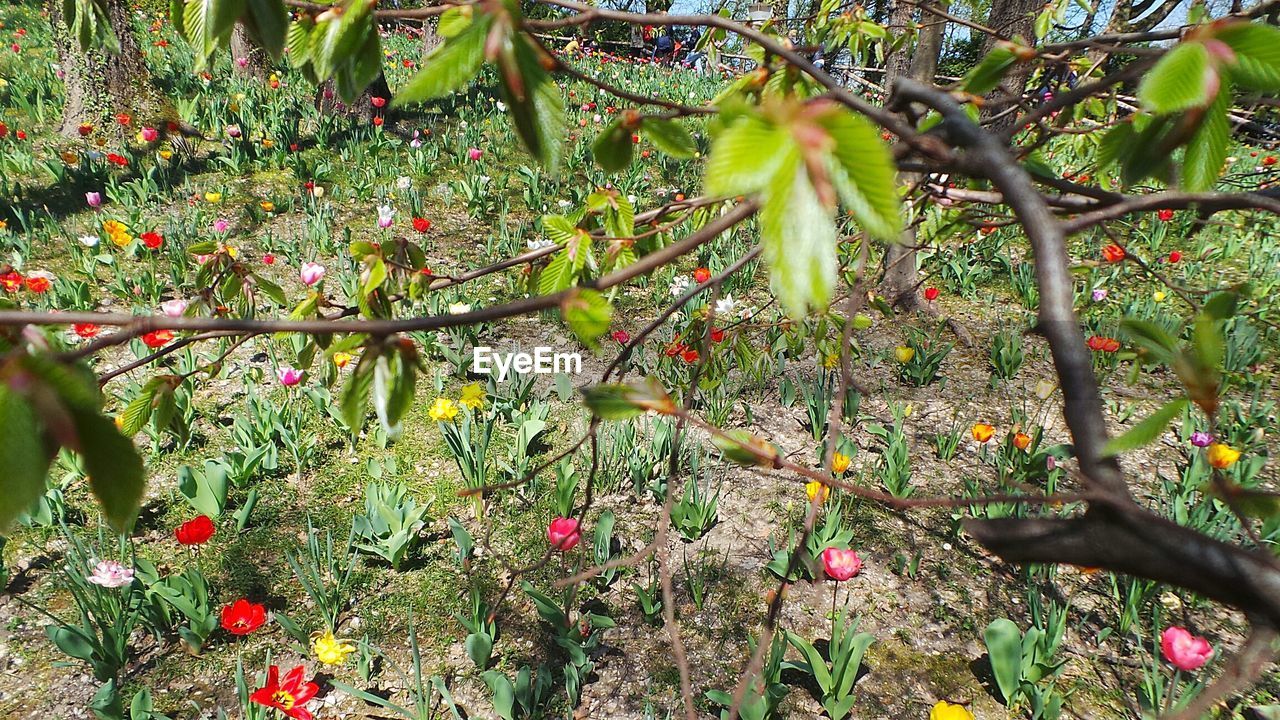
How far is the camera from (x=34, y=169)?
3859mm

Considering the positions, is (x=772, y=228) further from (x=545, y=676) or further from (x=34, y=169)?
(x=34, y=169)

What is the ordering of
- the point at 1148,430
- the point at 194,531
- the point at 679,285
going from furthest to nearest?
the point at 679,285 → the point at 194,531 → the point at 1148,430

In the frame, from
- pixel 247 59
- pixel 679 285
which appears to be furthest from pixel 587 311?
pixel 247 59

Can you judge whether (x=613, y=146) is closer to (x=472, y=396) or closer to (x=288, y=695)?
(x=288, y=695)

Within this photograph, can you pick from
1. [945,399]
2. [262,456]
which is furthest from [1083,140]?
[262,456]

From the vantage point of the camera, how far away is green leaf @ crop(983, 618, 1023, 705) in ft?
4.89

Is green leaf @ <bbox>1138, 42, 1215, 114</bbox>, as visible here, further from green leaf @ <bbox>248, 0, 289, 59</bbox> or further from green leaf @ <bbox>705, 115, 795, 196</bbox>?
green leaf @ <bbox>248, 0, 289, 59</bbox>

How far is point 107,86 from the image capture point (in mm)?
4172

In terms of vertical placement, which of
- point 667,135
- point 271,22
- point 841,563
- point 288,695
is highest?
point 271,22

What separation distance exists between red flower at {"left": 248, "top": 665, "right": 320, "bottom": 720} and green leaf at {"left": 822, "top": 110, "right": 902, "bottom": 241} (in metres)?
1.43

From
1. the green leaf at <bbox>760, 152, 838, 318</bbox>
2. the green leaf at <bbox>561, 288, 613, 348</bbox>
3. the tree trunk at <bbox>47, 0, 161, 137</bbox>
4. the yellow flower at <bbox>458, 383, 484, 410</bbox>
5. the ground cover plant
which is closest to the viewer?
the green leaf at <bbox>760, 152, 838, 318</bbox>

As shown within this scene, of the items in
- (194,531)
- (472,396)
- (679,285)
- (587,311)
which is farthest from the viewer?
(679,285)

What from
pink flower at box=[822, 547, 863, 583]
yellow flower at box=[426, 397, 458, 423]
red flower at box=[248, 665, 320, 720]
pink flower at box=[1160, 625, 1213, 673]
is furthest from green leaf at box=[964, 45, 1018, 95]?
yellow flower at box=[426, 397, 458, 423]

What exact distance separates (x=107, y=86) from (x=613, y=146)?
5.06 meters
